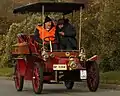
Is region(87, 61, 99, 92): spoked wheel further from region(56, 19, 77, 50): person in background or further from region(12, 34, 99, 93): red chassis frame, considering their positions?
region(56, 19, 77, 50): person in background

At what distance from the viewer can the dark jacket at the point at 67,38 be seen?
15.8 meters

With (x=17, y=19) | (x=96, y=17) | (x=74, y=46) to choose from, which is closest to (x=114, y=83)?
(x=74, y=46)

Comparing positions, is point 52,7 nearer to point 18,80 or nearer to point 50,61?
point 50,61

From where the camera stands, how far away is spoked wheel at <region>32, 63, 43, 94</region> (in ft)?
47.0

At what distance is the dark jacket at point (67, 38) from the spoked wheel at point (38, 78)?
148cm

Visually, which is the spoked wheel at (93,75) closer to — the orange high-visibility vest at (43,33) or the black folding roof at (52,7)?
the orange high-visibility vest at (43,33)

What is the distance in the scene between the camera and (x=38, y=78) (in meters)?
14.5

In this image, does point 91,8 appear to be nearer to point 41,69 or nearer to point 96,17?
point 96,17

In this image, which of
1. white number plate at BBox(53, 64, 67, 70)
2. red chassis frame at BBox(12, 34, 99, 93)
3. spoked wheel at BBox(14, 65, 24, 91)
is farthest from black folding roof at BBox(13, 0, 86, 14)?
white number plate at BBox(53, 64, 67, 70)

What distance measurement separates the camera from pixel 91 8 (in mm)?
23969

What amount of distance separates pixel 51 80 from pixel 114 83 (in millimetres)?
3092

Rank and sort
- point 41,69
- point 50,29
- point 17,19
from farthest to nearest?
point 17,19 < point 50,29 < point 41,69

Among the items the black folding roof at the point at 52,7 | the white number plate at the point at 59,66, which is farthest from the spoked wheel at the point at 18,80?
the white number plate at the point at 59,66

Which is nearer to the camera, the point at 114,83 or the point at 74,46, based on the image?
the point at 74,46
